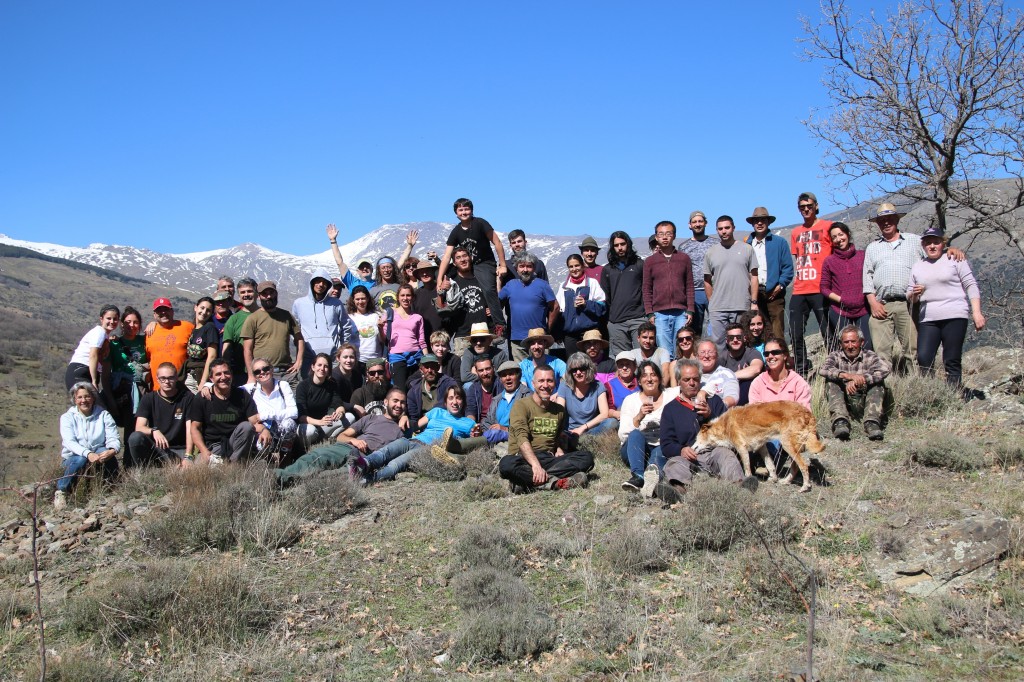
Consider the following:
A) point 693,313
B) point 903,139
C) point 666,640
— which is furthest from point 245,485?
point 903,139

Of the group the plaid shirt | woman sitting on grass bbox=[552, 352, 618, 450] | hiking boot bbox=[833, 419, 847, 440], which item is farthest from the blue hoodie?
hiking boot bbox=[833, 419, 847, 440]

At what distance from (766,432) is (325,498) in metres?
3.96

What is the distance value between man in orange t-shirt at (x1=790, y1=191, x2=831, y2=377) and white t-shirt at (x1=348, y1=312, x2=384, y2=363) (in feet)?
17.0

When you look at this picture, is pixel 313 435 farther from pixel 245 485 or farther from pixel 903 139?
pixel 903 139

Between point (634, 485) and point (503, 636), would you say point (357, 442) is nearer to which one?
point (634, 485)

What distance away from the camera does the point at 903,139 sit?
12055 millimetres

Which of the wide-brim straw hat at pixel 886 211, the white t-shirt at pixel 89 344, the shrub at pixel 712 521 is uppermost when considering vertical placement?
the wide-brim straw hat at pixel 886 211

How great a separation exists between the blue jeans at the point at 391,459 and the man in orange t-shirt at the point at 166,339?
2896mm

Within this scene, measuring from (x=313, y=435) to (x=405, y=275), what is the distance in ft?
10.8

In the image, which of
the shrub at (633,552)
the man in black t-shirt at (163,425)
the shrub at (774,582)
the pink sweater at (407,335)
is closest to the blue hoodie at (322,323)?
the pink sweater at (407,335)

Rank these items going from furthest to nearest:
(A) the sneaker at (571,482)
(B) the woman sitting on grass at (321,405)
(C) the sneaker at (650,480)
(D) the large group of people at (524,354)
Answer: (B) the woman sitting on grass at (321,405) < (D) the large group of people at (524,354) < (A) the sneaker at (571,482) < (C) the sneaker at (650,480)

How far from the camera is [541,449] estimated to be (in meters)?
7.89

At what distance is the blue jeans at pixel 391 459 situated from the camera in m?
8.43

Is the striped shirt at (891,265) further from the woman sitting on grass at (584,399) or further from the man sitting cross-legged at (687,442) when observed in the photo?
the woman sitting on grass at (584,399)
